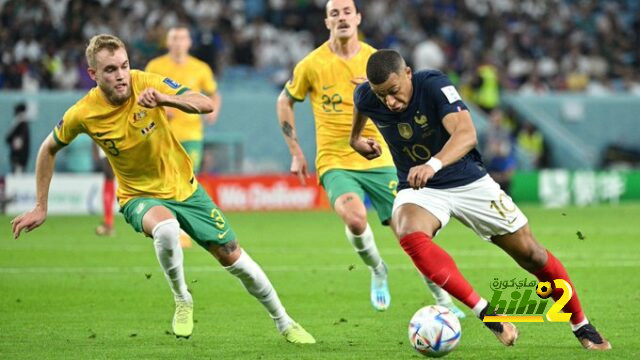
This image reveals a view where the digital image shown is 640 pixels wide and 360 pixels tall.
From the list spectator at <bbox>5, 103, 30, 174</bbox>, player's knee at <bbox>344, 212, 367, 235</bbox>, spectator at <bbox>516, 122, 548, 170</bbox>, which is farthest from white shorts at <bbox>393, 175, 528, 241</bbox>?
spectator at <bbox>516, 122, 548, 170</bbox>

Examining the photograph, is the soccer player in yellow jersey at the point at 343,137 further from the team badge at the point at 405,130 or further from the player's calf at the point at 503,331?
the player's calf at the point at 503,331

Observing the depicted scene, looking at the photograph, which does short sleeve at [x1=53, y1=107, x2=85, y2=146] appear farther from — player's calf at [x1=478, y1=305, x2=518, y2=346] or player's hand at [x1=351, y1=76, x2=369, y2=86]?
player's calf at [x1=478, y1=305, x2=518, y2=346]

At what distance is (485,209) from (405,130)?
0.74 m

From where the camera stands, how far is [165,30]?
26.0 metres

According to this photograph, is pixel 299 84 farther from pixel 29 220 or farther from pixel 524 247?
pixel 524 247

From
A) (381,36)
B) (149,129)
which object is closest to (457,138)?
(149,129)

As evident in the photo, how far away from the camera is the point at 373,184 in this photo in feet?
34.1

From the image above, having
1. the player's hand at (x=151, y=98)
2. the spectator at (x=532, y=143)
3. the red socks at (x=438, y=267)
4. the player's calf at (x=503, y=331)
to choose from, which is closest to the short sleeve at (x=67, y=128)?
the player's hand at (x=151, y=98)

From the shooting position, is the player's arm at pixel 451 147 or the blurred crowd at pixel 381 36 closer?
the player's arm at pixel 451 147

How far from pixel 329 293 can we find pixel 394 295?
0.63 meters

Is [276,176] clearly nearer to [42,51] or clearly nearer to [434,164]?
[42,51]

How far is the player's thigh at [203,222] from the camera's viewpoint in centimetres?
834

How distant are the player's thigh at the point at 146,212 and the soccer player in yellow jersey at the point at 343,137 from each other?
224 centimetres

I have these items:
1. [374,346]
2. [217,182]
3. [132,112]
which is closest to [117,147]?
[132,112]
